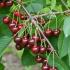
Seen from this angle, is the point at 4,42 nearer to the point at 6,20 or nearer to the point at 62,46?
the point at 6,20

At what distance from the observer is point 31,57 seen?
227cm

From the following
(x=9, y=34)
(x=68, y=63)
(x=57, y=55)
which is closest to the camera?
(x=57, y=55)

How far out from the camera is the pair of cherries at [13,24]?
6.61ft

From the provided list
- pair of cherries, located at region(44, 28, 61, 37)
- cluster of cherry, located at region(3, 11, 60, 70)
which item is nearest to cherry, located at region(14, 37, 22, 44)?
cluster of cherry, located at region(3, 11, 60, 70)

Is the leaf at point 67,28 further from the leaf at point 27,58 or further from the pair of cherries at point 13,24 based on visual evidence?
the leaf at point 27,58

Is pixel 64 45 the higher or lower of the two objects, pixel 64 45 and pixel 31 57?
the higher

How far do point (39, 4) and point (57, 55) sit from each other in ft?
1.52

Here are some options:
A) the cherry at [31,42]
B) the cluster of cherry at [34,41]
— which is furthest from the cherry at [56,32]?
the cherry at [31,42]

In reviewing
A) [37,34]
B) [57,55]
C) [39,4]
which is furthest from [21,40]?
[39,4]

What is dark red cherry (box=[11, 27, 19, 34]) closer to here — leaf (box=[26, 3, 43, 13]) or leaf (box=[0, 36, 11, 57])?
leaf (box=[0, 36, 11, 57])

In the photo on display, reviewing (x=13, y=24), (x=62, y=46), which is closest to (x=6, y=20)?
(x=13, y=24)

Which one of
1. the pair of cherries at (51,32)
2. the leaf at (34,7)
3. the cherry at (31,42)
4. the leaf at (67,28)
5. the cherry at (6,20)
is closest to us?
the leaf at (67,28)

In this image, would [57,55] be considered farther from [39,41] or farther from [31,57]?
[31,57]

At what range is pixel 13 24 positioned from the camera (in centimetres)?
206
